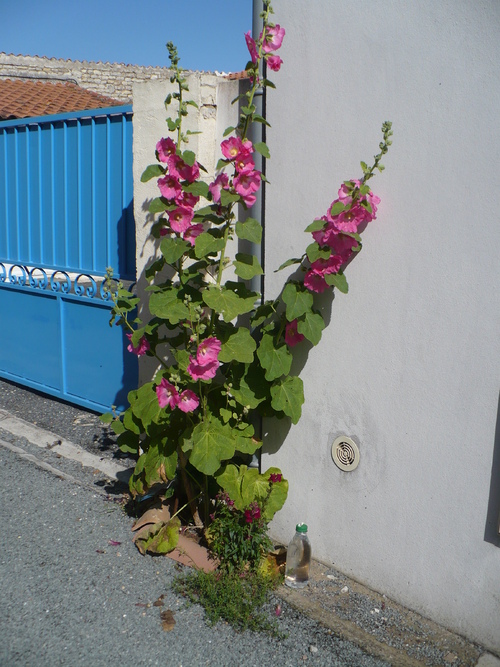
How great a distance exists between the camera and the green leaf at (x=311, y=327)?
2953 millimetres

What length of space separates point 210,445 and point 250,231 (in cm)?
101

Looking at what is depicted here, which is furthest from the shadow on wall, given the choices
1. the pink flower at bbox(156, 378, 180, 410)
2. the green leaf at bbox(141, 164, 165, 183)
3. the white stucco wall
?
the green leaf at bbox(141, 164, 165, 183)

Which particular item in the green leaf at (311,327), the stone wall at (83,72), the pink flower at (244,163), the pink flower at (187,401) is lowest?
the pink flower at (187,401)

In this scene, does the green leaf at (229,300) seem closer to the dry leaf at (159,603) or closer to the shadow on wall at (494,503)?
the shadow on wall at (494,503)

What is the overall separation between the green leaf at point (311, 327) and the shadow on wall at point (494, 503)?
2.80 ft

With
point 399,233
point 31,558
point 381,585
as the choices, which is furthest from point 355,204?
point 31,558

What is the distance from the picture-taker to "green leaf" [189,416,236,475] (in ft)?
9.67

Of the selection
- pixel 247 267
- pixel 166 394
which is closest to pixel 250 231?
pixel 247 267

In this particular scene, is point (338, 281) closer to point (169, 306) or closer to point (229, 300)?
point (229, 300)

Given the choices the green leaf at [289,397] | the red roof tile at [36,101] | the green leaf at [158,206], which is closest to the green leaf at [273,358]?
the green leaf at [289,397]

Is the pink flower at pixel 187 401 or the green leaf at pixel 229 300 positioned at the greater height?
the green leaf at pixel 229 300

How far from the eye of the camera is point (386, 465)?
3.00 meters

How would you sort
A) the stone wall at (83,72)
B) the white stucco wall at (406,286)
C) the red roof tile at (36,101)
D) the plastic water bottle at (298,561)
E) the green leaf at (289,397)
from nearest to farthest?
the white stucco wall at (406,286) < the green leaf at (289,397) < the plastic water bottle at (298,561) < the red roof tile at (36,101) < the stone wall at (83,72)

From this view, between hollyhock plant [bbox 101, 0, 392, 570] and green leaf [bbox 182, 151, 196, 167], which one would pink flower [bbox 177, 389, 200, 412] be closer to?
hollyhock plant [bbox 101, 0, 392, 570]
